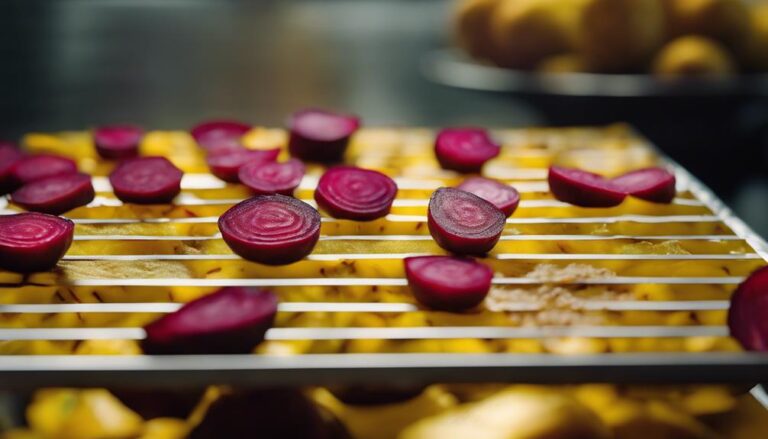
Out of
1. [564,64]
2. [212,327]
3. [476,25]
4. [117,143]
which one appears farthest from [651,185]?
[476,25]

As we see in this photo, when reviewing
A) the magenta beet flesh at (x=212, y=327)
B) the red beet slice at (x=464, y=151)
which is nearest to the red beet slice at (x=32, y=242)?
the magenta beet flesh at (x=212, y=327)

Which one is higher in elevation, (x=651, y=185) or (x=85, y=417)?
(x=651, y=185)

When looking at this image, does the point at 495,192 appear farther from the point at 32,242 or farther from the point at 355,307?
the point at 32,242

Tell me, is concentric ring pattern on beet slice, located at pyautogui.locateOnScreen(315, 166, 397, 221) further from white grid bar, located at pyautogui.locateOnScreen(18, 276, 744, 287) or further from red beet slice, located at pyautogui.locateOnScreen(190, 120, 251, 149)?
red beet slice, located at pyautogui.locateOnScreen(190, 120, 251, 149)

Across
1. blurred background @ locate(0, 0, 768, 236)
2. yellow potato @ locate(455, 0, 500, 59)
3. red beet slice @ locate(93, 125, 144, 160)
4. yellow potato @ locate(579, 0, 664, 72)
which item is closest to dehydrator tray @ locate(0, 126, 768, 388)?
red beet slice @ locate(93, 125, 144, 160)

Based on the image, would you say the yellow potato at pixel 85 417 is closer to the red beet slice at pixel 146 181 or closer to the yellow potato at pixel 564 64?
the red beet slice at pixel 146 181
